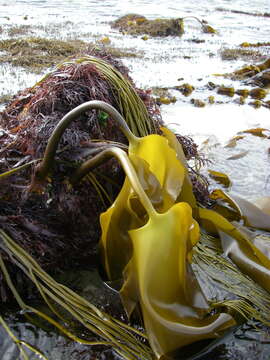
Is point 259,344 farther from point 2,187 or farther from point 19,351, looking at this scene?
point 2,187

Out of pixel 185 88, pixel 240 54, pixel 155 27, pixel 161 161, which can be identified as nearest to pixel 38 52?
pixel 185 88

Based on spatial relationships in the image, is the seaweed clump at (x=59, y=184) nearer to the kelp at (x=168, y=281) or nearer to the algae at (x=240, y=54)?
the kelp at (x=168, y=281)

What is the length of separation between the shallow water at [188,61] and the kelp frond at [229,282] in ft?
0.36

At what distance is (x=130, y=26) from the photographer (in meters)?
9.85

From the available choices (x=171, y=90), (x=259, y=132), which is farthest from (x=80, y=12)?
(x=259, y=132)

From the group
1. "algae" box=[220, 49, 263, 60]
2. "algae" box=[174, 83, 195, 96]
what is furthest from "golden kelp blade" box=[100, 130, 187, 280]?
"algae" box=[220, 49, 263, 60]

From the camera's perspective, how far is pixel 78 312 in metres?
1.30

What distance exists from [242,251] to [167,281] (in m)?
0.52

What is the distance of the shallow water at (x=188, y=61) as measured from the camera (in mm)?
2855

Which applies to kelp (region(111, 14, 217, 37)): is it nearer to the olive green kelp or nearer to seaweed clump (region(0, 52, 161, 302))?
seaweed clump (region(0, 52, 161, 302))

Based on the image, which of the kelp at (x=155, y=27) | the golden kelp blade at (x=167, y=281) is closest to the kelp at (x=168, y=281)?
the golden kelp blade at (x=167, y=281)

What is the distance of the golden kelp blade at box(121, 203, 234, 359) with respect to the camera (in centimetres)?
114

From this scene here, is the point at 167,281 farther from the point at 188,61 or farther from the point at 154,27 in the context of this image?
the point at 154,27

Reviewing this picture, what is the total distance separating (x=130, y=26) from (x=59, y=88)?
8593mm
